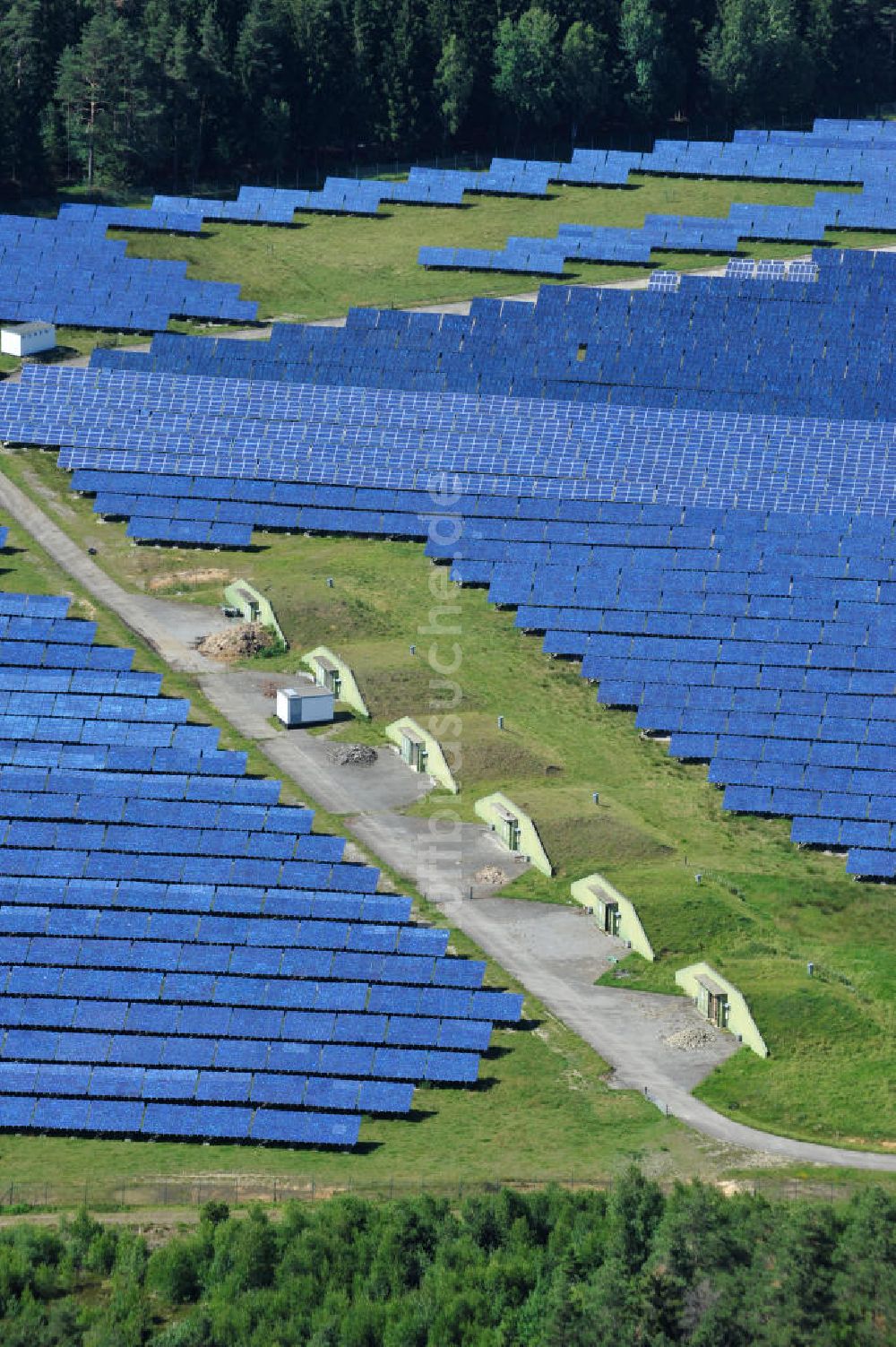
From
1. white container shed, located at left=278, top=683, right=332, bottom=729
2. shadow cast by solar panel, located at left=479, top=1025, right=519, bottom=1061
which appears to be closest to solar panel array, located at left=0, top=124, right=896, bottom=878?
white container shed, located at left=278, top=683, right=332, bottom=729

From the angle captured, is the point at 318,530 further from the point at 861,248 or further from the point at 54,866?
the point at 861,248

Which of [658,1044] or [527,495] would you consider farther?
[527,495]

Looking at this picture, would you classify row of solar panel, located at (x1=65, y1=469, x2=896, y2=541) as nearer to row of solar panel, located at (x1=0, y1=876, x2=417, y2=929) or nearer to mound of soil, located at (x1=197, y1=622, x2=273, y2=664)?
mound of soil, located at (x1=197, y1=622, x2=273, y2=664)

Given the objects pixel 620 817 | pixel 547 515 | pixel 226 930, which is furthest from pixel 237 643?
pixel 226 930

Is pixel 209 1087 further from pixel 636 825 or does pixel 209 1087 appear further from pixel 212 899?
pixel 636 825

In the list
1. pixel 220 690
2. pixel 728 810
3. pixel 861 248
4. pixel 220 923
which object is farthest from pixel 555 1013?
pixel 861 248

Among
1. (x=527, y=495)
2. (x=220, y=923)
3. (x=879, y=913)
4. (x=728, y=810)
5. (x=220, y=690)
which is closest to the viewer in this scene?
(x=220, y=923)
